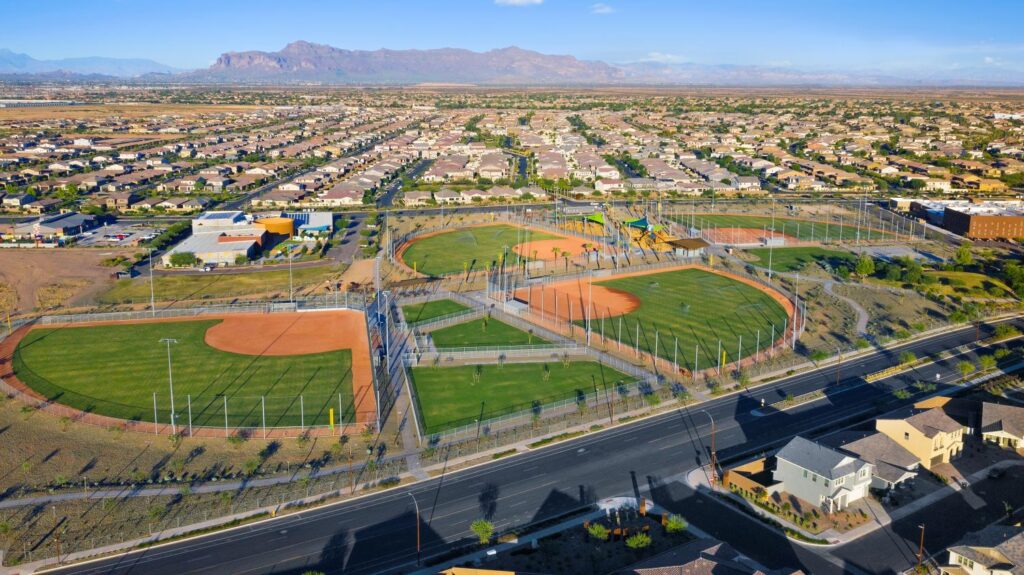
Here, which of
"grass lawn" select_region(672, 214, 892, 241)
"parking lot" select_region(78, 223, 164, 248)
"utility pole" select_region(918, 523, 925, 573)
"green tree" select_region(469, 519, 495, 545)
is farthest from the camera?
"grass lawn" select_region(672, 214, 892, 241)

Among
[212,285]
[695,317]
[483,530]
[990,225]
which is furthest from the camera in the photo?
[990,225]

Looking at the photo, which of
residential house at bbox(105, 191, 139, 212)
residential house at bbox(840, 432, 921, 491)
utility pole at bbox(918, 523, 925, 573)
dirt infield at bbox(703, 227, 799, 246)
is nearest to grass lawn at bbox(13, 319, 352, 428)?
residential house at bbox(840, 432, 921, 491)

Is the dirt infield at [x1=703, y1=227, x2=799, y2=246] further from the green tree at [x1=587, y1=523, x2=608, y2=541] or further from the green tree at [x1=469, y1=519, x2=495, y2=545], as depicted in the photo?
the green tree at [x1=469, y1=519, x2=495, y2=545]

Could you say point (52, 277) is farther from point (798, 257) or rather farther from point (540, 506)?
point (798, 257)

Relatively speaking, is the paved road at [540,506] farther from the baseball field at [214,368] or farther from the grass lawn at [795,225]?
the grass lawn at [795,225]

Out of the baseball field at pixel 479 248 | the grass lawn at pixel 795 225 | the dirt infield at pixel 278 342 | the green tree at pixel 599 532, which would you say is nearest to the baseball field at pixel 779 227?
the grass lawn at pixel 795 225

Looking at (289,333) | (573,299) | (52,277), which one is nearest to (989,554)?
(573,299)
